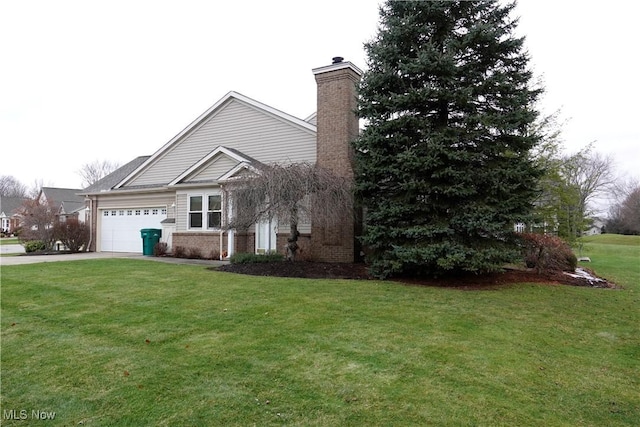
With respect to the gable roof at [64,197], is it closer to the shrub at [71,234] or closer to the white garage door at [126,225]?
the shrub at [71,234]

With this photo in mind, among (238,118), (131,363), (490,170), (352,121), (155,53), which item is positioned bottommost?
(131,363)

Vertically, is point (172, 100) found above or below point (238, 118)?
above

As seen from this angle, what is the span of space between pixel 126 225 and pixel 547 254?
18333mm

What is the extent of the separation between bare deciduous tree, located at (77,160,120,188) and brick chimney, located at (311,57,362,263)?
5925 cm

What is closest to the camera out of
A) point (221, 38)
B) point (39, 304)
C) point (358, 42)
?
point (39, 304)

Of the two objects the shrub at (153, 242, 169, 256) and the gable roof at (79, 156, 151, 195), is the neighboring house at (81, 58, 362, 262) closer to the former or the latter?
the gable roof at (79, 156, 151, 195)

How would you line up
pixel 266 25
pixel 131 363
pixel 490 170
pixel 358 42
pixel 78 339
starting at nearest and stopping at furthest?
1. pixel 131 363
2. pixel 78 339
3. pixel 490 170
4. pixel 358 42
5. pixel 266 25

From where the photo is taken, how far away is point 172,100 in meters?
23.0

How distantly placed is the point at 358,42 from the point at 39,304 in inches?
393

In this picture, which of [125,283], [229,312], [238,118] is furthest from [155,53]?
[229,312]

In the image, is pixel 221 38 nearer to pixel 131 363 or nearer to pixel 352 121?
pixel 352 121

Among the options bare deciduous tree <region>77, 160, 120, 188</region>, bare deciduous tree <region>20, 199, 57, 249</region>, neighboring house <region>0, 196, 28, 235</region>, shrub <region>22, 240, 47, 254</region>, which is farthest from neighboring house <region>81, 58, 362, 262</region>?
bare deciduous tree <region>77, 160, 120, 188</region>

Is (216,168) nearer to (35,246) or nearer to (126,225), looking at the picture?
(126,225)

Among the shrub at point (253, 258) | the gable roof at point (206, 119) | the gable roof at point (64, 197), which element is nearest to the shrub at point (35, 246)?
the gable roof at point (206, 119)
